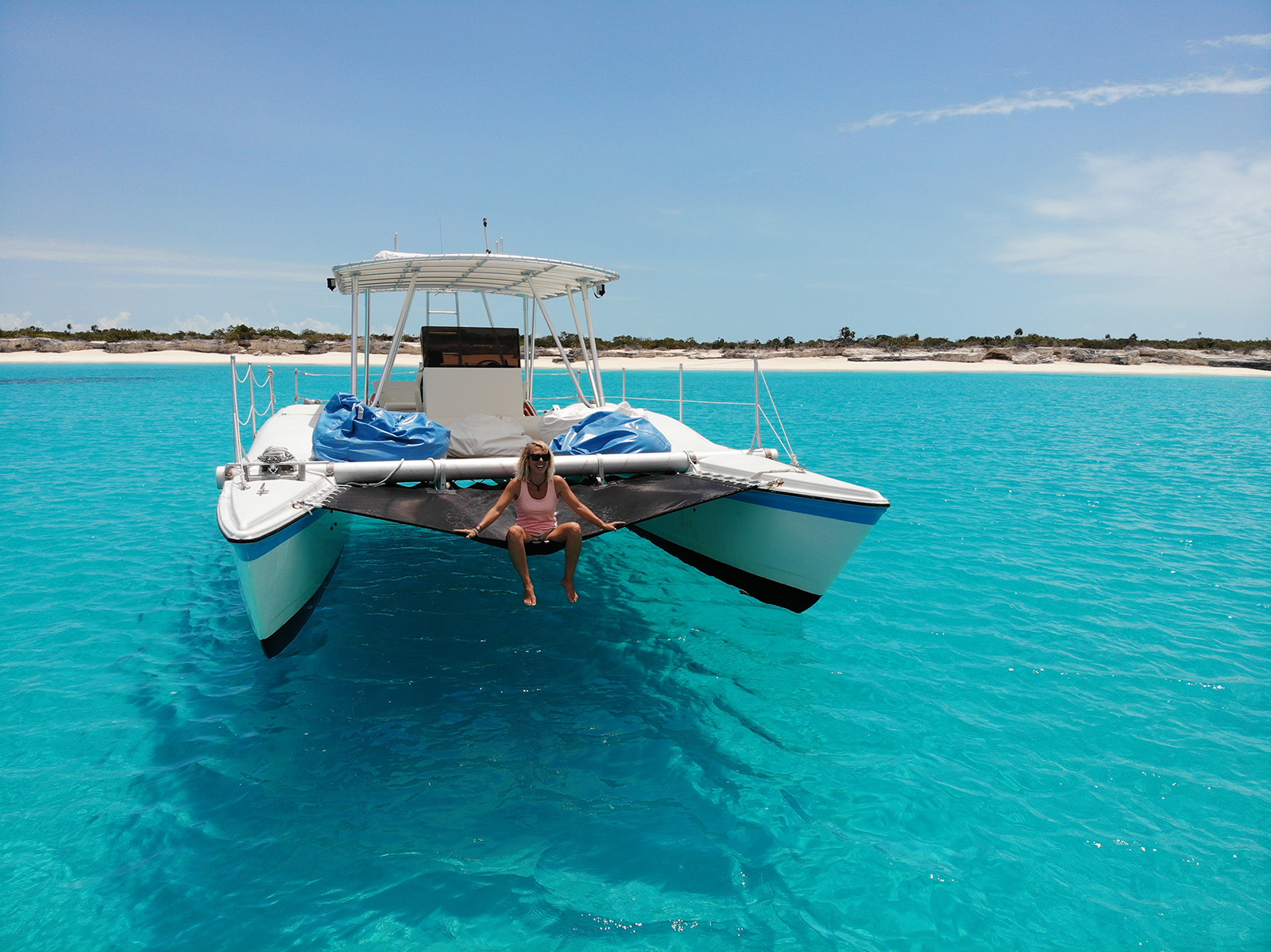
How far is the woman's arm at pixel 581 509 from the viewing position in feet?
15.9

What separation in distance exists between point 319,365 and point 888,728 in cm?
5497

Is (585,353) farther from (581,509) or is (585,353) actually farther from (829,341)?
(829,341)

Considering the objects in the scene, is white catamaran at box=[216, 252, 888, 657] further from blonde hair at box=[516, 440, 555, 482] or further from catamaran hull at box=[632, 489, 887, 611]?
blonde hair at box=[516, 440, 555, 482]

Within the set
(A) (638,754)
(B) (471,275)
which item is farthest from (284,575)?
(B) (471,275)

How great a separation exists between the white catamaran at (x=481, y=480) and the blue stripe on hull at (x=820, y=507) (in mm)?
13

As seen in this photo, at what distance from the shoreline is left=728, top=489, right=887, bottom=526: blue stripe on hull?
55.9m

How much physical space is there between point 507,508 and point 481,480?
164 cm

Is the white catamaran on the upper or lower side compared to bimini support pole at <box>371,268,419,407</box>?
lower

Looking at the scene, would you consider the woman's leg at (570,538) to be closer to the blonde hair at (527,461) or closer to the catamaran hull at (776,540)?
the blonde hair at (527,461)

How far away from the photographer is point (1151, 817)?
388 centimetres

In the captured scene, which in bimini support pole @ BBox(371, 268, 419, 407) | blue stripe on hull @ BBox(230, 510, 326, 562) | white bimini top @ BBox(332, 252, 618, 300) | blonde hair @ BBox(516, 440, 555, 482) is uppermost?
white bimini top @ BBox(332, 252, 618, 300)

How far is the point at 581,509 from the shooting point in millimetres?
4922

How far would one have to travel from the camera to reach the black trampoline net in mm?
4828

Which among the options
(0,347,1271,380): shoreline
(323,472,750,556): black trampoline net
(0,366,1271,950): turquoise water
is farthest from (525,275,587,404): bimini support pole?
(0,347,1271,380): shoreline
